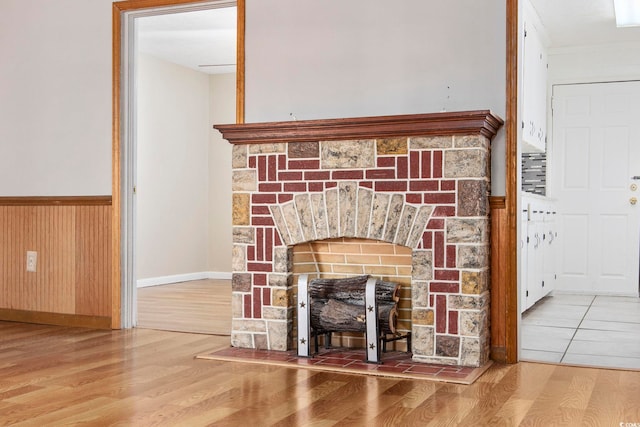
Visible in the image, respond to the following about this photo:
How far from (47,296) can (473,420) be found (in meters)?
3.22

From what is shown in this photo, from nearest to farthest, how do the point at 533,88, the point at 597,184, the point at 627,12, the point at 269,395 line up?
the point at 269,395, the point at 627,12, the point at 533,88, the point at 597,184

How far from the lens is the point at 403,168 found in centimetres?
360

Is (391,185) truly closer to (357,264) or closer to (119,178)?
(357,264)

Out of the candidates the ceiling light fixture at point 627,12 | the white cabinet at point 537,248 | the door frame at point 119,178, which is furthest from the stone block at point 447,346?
the ceiling light fixture at point 627,12

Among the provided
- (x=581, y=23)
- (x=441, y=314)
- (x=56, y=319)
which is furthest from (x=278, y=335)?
(x=581, y=23)

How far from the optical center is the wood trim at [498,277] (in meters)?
3.66

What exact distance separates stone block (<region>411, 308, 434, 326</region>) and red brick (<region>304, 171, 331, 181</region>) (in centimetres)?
81

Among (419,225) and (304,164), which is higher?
(304,164)

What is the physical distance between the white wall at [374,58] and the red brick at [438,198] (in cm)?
31

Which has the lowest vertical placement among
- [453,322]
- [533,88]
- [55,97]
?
[453,322]

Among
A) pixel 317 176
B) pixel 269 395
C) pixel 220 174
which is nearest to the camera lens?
pixel 269 395

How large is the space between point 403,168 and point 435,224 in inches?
12.5

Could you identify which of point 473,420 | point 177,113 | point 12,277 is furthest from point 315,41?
point 177,113

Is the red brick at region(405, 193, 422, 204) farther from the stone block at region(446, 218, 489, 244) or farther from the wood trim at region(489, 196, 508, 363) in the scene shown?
the wood trim at region(489, 196, 508, 363)
